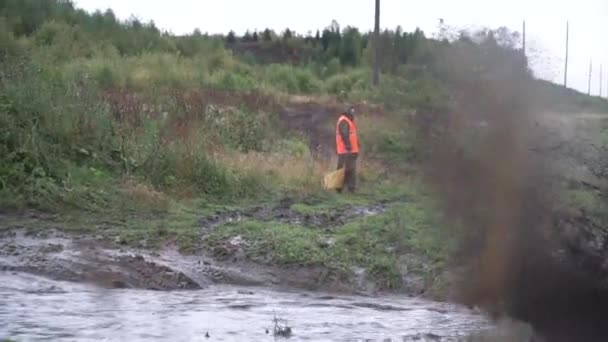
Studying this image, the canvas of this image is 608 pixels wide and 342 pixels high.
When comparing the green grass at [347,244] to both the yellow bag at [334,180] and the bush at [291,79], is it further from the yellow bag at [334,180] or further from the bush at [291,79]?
the bush at [291,79]

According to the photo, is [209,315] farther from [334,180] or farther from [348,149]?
[348,149]

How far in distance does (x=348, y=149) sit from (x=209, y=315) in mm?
9491

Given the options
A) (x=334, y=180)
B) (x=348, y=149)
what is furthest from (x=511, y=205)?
(x=348, y=149)

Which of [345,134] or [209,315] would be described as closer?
[209,315]

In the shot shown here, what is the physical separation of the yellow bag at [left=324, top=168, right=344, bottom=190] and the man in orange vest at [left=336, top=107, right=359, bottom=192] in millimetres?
191

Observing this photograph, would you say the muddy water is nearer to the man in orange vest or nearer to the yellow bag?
the yellow bag

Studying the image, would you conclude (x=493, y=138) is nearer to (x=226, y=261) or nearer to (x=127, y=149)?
(x=226, y=261)

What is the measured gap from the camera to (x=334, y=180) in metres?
16.7

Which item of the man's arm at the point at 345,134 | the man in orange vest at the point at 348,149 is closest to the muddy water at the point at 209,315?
the man in orange vest at the point at 348,149

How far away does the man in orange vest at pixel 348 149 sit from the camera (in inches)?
672

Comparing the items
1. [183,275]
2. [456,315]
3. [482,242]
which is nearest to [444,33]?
[482,242]

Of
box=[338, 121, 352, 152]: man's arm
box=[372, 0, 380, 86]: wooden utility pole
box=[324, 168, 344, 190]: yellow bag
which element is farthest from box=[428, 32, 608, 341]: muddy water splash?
box=[372, 0, 380, 86]: wooden utility pole

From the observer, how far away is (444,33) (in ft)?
23.0

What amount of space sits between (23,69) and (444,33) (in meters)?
9.93
